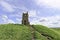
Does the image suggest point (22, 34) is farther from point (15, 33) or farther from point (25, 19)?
point (25, 19)

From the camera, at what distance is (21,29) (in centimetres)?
5941

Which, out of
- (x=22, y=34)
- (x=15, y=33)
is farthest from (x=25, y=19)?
(x=22, y=34)

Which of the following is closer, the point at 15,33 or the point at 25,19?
the point at 15,33

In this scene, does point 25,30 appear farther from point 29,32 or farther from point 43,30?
point 43,30

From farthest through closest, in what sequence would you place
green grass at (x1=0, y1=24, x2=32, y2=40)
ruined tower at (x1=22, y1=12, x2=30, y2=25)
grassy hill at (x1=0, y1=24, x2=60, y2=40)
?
ruined tower at (x1=22, y1=12, x2=30, y2=25) → grassy hill at (x1=0, y1=24, x2=60, y2=40) → green grass at (x1=0, y1=24, x2=32, y2=40)

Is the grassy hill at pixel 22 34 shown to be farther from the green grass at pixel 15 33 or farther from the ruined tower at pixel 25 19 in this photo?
the ruined tower at pixel 25 19

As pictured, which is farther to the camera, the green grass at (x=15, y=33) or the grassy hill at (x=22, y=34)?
the grassy hill at (x=22, y=34)

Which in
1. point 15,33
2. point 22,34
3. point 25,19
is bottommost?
point 22,34

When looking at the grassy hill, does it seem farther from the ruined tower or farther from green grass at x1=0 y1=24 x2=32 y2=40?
the ruined tower

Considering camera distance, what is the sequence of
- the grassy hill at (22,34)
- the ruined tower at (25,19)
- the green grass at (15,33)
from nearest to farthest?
the green grass at (15,33) < the grassy hill at (22,34) < the ruined tower at (25,19)

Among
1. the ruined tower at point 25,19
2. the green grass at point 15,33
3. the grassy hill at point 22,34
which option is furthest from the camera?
the ruined tower at point 25,19

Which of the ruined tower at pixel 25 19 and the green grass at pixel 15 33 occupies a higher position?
the ruined tower at pixel 25 19

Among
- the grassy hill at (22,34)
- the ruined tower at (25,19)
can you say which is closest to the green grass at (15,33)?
the grassy hill at (22,34)

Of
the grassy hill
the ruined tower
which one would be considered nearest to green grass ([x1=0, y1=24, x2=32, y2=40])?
the grassy hill
